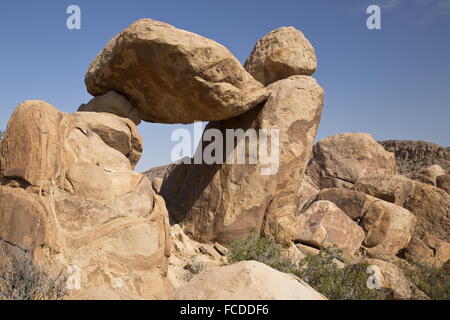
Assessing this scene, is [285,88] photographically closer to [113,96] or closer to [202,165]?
[202,165]

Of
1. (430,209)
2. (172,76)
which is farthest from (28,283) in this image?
(430,209)

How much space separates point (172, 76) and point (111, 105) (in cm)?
158

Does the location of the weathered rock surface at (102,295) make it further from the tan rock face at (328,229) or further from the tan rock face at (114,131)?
the tan rock face at (328,229)

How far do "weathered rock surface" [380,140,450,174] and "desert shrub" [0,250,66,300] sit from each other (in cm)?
3240

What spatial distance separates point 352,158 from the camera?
14953 millimetres

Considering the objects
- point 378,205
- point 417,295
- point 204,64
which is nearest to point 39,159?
point 204,64

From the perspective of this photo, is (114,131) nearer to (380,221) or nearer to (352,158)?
(380,221)

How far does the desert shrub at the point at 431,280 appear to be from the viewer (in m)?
6.65

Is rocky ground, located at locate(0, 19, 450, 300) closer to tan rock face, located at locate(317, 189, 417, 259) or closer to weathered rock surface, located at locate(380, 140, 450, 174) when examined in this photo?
tan rock face, located at locate(317, 189, 417, 259)

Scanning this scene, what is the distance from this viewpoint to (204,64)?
7316 millimetres

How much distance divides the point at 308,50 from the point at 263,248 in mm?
5443

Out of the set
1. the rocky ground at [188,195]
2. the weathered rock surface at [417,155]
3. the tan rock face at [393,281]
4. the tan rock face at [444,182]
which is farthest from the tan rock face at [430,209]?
the weathered rock surface at [417,155]

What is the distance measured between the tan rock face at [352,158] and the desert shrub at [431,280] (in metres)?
6.09
